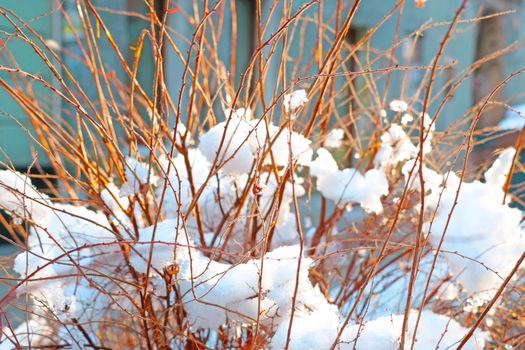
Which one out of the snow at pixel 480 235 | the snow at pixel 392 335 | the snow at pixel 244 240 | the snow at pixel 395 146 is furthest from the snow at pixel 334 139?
the snow at pixel 392 335

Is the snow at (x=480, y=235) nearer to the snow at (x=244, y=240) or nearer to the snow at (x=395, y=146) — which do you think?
the snow at (x=244, y=240)

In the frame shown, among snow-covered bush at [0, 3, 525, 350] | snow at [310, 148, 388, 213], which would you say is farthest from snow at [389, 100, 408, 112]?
snow at [310, 148, 388, 213]

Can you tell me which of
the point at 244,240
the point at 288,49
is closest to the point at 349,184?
the point at 244,240

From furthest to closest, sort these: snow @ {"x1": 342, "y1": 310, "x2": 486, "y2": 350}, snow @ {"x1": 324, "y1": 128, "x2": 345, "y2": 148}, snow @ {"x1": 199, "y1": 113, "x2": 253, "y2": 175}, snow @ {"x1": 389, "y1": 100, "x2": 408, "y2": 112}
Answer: snow @ {"x1": 324, "y1": 128, "x2": 345, "y2": 148} → snow @ {"x1": 389, "y1": 100, "x2": 408, "y2": 112} → snow @ {"x1": 199, "y1": 113, "x2": 253, "y2": 175} → snow @ {"x1": 342, "y1": 310, "x2": 486, "y2": 350}

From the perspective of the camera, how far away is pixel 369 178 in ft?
4.76

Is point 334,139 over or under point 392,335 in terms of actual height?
over

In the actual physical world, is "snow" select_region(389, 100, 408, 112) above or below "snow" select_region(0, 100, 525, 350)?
above

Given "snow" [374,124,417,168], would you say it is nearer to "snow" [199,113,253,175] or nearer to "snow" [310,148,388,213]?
"snow" [310,148,388,213]

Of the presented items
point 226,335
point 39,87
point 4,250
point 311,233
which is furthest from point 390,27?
point 226,335

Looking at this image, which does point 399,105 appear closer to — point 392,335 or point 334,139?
point 334,139

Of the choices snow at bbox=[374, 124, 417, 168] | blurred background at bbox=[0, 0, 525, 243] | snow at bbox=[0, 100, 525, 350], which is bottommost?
snow at bbox=[0, 100, 525, 350]

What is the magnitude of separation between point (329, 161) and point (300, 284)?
1.28ft

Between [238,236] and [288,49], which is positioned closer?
[238,236]

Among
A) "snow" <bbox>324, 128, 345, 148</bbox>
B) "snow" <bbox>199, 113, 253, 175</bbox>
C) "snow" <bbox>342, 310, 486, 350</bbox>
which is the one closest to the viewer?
"snow" <bbox>342, 310, 486, 350</bbox>
